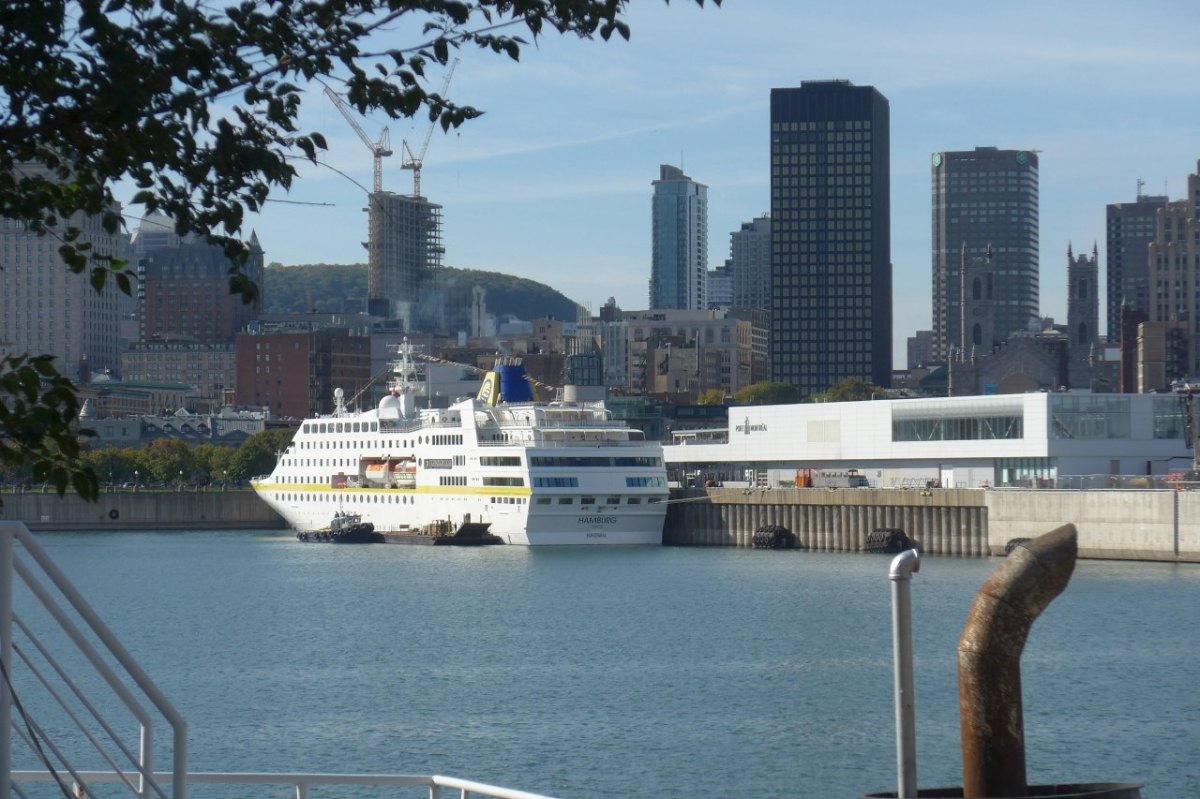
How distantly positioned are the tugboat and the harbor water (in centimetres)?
2565

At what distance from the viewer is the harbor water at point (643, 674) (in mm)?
30672

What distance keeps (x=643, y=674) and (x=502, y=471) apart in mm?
51105

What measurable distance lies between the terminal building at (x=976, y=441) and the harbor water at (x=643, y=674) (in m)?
13.8

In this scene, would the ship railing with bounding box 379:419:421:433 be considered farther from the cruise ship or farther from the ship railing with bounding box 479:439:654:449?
the ship railing with bounding box 479:439:654:449

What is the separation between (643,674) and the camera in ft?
137

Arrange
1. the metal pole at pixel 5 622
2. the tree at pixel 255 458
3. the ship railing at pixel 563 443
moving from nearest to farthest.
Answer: the metal pole at pixel 5 622 < the ship railing at pixel 563 443 < the tree at pixel 255 458

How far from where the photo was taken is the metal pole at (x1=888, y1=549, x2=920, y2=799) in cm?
1091

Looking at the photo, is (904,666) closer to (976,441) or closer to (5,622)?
(5,622)

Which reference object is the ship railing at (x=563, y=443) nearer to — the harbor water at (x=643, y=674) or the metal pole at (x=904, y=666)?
the harbor water at (x=643, y=674)

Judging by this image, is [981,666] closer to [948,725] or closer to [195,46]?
[195,46]

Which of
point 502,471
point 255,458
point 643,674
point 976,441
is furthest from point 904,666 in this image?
point 255,458

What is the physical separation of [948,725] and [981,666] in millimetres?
23715

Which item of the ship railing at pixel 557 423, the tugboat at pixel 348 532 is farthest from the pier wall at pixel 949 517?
the tugboat at pixel 348 532

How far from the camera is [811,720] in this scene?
35.0 metres
